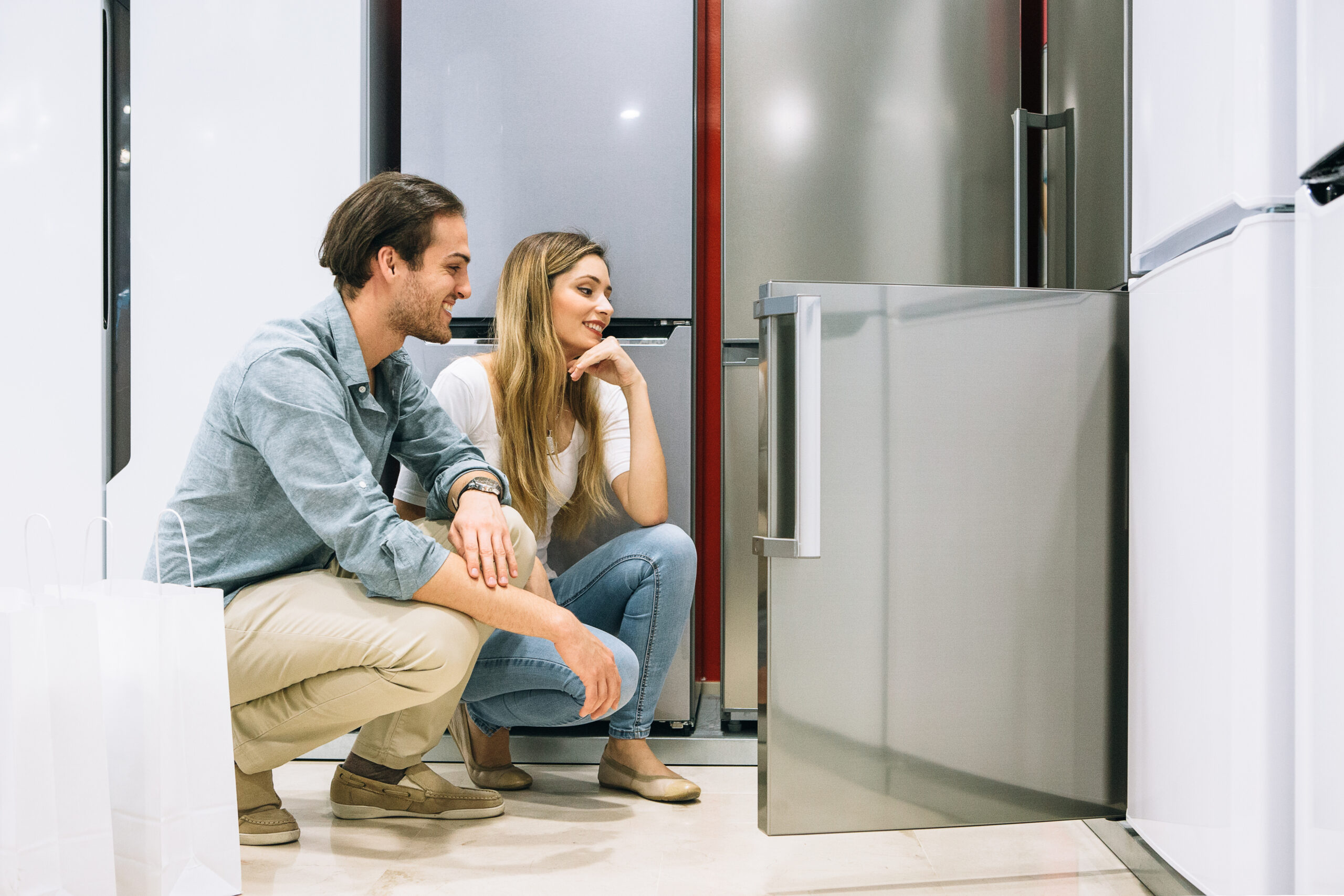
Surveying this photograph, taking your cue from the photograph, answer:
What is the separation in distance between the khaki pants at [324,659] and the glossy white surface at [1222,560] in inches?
36.8

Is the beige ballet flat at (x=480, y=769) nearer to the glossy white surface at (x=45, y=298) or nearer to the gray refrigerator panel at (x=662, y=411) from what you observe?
the gray refrigerator panel at (x=662, y=411)

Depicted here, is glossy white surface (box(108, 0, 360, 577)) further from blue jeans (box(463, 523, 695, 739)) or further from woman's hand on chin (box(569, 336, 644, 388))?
blue jeans (box(463, 523, 695, 739))

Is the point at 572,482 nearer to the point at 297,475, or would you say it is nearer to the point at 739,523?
the point at 739,523

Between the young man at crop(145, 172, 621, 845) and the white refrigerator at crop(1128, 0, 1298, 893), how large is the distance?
743 mm

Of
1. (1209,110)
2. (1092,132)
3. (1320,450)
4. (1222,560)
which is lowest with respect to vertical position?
(1222,560)

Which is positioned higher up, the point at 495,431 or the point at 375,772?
the point at 495,431

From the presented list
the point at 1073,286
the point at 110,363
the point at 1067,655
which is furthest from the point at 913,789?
the point at 110,363

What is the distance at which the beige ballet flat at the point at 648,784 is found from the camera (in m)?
1.58

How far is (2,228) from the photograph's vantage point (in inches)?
72.2

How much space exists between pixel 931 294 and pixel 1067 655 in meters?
0.52

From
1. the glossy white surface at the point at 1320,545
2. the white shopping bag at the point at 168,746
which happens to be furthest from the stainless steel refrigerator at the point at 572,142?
the glossy white surface at the point at 1320,545

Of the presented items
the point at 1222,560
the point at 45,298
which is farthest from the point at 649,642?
the point at 45,298

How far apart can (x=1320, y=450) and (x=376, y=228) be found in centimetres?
127

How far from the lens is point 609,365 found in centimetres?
173
